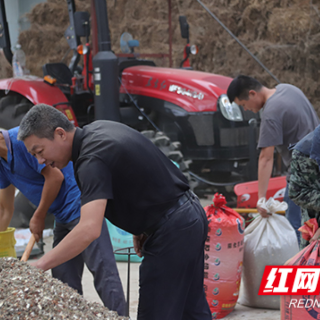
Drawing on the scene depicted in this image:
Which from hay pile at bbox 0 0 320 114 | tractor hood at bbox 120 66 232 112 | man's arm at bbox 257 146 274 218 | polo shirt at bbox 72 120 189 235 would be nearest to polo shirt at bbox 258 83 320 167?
man's arm at bbox 257 146 274 218

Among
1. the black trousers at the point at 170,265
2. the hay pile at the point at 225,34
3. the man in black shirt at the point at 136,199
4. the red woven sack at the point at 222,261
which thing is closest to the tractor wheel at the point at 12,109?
the red woven sack at the point at 222,261

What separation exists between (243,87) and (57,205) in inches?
59.8

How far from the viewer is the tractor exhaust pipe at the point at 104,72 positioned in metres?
4.46

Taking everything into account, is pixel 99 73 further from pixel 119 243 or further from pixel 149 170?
pixel 149 170

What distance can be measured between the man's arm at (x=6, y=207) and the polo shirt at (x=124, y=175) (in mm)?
986

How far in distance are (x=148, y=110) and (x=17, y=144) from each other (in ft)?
10.1

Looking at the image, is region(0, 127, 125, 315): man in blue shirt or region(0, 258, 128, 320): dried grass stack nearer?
region(0, 258, 128, 320): dried grass stack

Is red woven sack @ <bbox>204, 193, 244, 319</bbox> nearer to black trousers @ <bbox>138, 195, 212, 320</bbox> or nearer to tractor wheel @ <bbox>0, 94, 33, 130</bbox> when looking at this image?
black trousers @ <bbox>138, 195, 212, 320</bbox>

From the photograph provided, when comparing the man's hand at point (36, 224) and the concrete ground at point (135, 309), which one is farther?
the concrete ground at point (135, 309)

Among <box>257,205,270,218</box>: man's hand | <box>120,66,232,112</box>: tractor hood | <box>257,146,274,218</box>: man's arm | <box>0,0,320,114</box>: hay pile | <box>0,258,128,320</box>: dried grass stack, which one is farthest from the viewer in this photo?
<box>0,0,320,114</box>: hay pile

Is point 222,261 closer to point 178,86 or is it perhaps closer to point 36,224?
point 36,224

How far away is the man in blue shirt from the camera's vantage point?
2365 millimetres

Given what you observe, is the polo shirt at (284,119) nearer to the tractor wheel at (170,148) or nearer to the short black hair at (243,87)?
the short black hair at (243,87)

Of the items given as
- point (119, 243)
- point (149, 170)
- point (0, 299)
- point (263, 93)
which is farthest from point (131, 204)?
point (119, 243)
